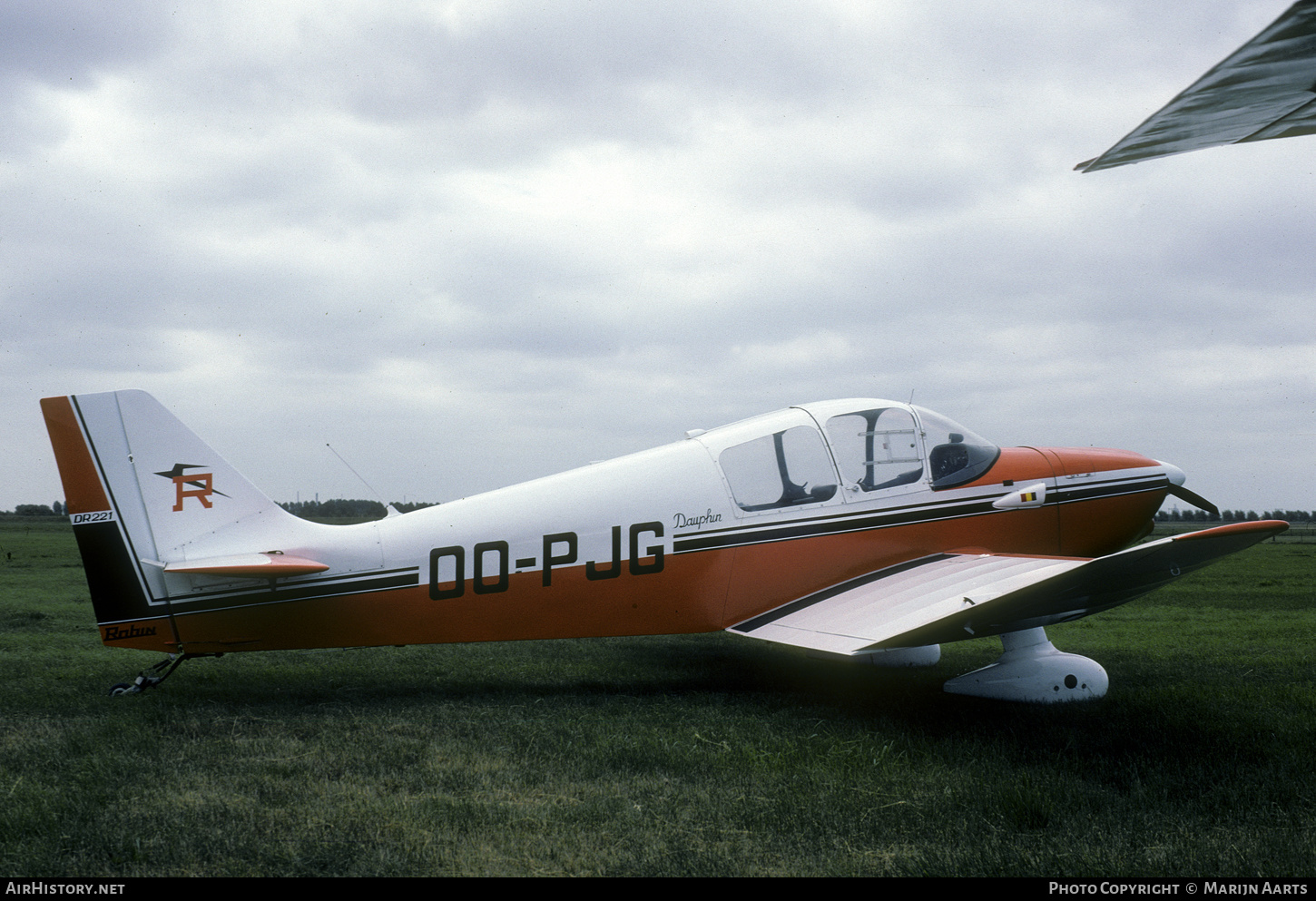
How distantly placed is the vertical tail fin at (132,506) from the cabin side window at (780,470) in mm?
3724

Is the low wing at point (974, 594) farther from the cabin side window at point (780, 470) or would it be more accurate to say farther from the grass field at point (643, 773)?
the cabin side window at point (780, 470)

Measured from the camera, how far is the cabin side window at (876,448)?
7.19 m

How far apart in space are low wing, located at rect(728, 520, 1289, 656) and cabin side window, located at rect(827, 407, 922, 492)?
72cm

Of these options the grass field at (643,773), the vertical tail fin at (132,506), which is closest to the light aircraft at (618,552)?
the vertical tail fin at (132,506)

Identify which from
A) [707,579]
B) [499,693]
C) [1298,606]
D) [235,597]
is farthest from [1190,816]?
[1298,606]

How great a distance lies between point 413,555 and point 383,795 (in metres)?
2.49

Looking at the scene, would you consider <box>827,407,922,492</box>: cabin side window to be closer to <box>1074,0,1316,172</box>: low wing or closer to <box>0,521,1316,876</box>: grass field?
<box>0,521,1316,876</box>: grass field

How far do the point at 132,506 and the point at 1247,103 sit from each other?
7.38 metres

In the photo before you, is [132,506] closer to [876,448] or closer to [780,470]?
[780,470]

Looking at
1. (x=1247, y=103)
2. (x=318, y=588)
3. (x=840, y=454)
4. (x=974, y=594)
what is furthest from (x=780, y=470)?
(x=1247, y=103)

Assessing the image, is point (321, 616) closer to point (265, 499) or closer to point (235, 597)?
point (235, 597)

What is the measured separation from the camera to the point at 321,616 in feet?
21.0

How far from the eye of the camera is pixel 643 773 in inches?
183

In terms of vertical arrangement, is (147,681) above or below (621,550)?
below
